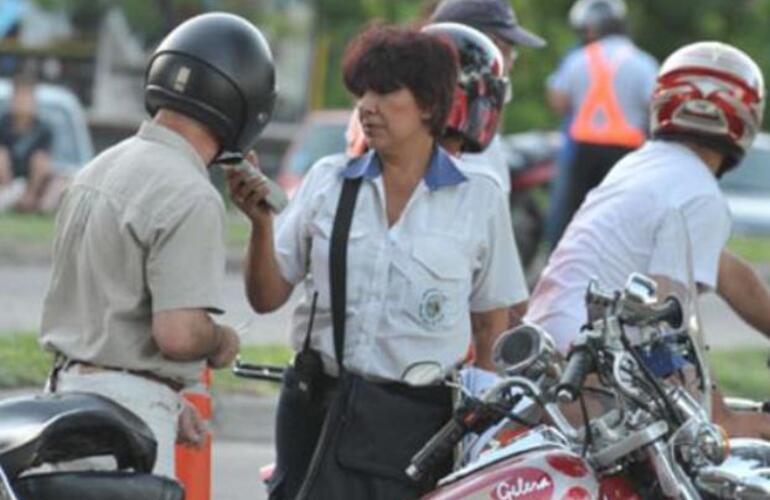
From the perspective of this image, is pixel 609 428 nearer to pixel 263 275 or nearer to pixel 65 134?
pixel 263 275

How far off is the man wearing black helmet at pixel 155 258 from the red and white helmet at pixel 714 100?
1.40m

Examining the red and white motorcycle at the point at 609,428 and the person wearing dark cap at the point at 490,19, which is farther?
the person wearing dark cap at the point at 490,19

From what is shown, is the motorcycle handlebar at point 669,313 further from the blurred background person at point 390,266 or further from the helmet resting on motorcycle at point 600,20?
the helmet resting on motorcycle at point 600,20

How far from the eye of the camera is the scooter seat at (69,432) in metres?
5.27

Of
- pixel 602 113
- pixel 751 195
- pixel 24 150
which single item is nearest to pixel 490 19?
pixel 602 113

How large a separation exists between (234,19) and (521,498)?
5.00 ft

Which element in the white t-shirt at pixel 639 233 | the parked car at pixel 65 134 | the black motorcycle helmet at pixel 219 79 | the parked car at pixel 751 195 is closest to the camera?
the black motorcycle helmet at pixel 219 79

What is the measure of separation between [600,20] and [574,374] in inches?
390

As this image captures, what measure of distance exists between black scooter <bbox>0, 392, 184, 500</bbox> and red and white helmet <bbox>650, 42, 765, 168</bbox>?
2.02 metres

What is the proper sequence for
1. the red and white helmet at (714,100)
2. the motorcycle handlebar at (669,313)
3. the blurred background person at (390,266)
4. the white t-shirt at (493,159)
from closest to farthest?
the motorcycle handlebar at (669,313) < the blurred background person at (390,266) < the red and white helmet at (714,100) < the white t-shirt at (493,159)

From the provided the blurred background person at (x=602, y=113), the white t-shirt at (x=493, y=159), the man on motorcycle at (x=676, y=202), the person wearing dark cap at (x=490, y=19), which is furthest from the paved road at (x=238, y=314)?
the man on motorcycle at (x=676, y=202)

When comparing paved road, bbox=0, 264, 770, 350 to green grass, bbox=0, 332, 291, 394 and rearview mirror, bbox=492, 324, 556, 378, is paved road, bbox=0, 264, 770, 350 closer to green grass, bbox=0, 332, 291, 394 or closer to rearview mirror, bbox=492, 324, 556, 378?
green grass, bbox=0, 332, 291, 394

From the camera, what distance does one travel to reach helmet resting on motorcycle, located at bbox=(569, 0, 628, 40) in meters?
15.1

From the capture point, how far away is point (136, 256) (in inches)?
231
